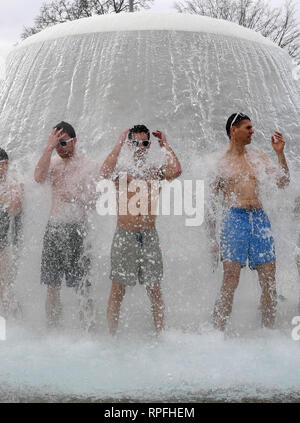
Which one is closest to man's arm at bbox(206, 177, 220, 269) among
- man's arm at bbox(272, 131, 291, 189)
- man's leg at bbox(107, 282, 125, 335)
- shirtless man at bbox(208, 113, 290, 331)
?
shirtless man at bbox(208, 113, 290, 331)

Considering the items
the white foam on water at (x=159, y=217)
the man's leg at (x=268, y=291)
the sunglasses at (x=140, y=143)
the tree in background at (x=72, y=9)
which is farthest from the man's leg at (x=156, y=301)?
the tree in background at (x=72, y=9)

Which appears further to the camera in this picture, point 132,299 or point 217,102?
point 217,102

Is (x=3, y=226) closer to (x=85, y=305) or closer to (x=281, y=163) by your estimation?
(x=85, y=305)

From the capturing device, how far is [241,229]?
3.45 metres

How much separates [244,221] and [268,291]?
51 centimetres

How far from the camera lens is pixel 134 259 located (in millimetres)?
3387

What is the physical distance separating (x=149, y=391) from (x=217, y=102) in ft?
11.1

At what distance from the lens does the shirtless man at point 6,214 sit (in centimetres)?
391

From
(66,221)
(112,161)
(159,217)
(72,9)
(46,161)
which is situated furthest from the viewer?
(72,9)

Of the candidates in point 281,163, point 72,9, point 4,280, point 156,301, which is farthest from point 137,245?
point 72,9

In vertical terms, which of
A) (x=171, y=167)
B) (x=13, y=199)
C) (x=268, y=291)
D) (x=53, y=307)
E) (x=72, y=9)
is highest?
(x=72, y=9)

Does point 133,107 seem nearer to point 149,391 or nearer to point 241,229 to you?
point 241,229

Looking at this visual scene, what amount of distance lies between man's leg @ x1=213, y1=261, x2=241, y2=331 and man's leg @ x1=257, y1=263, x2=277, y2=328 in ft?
0.56
